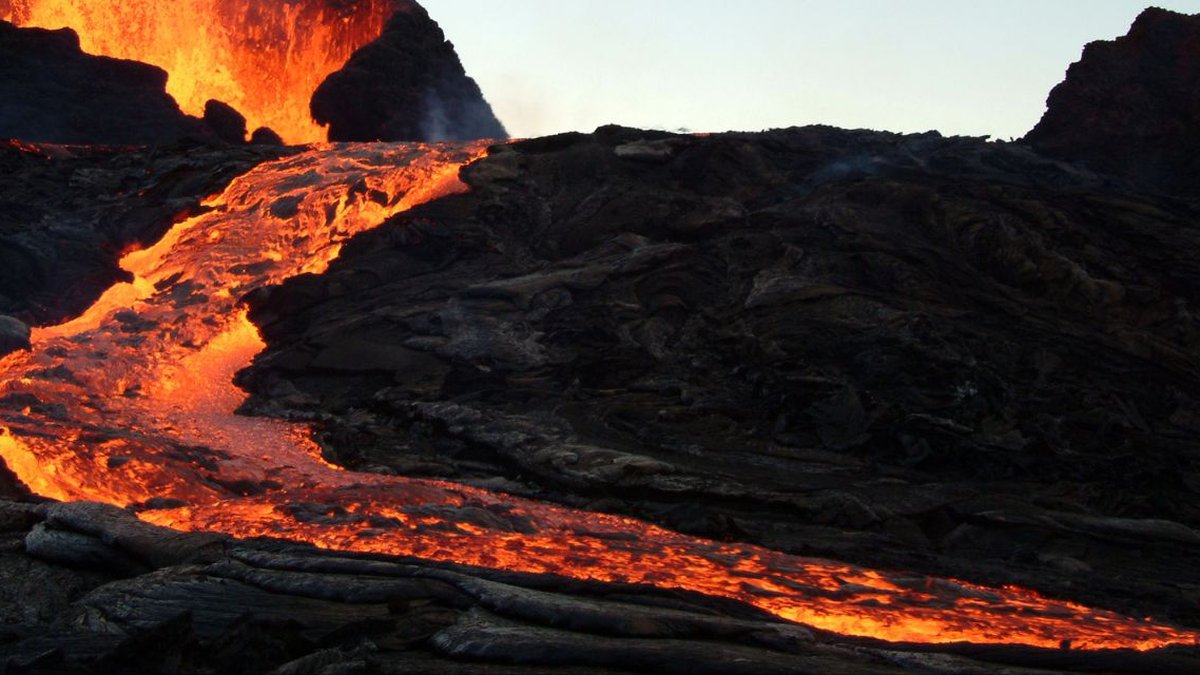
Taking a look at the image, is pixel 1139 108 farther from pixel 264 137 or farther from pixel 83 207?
pixel 264 137

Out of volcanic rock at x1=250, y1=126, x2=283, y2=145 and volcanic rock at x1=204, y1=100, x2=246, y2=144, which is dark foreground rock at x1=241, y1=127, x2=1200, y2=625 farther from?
volcanic rock at x1=204, y1=100, x2=246, y2=144

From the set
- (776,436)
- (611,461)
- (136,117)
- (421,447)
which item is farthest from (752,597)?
(136,117)

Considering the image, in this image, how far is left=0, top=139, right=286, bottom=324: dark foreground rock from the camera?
24656mm

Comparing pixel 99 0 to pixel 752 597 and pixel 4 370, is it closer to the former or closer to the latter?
pixel 4 370

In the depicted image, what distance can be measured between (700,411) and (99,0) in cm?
3566

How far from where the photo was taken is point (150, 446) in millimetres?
16734

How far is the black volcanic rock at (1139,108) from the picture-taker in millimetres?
30328

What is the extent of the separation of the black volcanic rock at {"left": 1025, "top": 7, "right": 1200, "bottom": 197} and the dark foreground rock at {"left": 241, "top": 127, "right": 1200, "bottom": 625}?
7.55 ft

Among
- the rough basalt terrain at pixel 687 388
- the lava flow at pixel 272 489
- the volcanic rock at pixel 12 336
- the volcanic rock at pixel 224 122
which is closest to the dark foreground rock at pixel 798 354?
the rough basalt terrain at pixel 687 388

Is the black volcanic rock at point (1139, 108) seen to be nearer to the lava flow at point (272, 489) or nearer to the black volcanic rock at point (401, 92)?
the lava flow at point (272, 489)

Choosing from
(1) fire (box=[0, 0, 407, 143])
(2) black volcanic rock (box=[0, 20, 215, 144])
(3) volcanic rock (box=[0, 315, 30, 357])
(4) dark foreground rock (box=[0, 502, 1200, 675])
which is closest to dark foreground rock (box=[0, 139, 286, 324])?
(3) volcanic rock (box=[0, 315, 30, 357])

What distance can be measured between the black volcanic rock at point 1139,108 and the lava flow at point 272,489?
772 inches

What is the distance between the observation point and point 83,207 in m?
28.1

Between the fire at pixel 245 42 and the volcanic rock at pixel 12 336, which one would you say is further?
the fire at pixel 245 42
